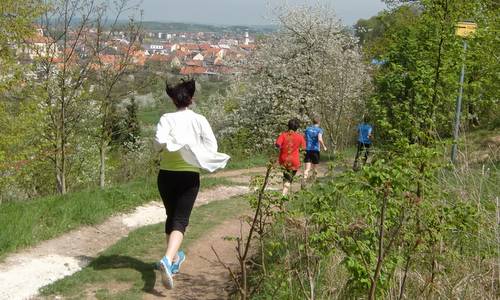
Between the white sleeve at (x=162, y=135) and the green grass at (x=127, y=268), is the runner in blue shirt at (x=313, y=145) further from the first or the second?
the white sleeve at (x=162, y=135)

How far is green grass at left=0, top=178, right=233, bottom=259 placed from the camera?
6.63m

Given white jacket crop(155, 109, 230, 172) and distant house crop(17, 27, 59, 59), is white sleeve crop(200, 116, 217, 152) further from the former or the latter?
distant house crop(17, 27, 59, 59)

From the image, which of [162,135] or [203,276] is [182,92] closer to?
[162,135]

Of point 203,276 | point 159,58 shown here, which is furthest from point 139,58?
point 203,276

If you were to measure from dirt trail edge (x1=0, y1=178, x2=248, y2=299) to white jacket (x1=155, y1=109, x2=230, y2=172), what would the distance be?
1703mm

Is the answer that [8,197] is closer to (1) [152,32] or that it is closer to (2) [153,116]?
(1) [152,32]

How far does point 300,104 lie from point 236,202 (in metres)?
13.3

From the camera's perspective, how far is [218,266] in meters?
6.33

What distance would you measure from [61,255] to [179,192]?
71.1 inches

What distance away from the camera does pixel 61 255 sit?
6.48 metres

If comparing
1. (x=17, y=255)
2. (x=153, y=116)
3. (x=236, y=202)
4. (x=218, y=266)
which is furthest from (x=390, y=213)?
(x=153, y=116)

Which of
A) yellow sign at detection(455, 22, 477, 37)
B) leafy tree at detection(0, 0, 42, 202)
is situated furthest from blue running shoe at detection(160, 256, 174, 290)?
leafy tree at detection(0, 0, 42, 202)

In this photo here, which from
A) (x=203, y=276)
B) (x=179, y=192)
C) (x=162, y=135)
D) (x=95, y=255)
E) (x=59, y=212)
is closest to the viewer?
(x=162, y=135)

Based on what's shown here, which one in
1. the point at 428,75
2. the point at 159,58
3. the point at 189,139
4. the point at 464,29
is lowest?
the point at 189,139
